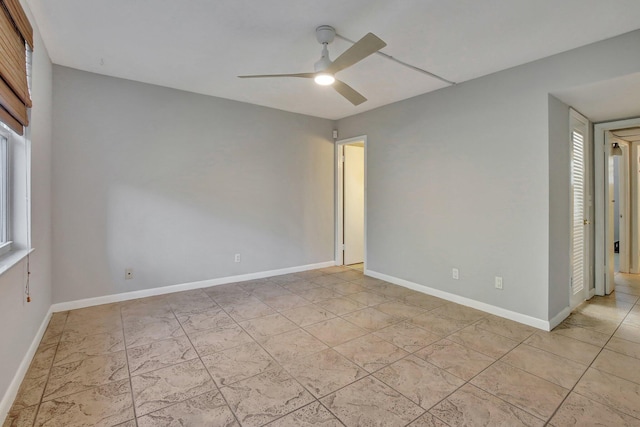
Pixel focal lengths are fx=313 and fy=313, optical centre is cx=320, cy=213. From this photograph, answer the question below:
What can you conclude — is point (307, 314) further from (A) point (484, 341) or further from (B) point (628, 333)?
(B) point (628, 333)

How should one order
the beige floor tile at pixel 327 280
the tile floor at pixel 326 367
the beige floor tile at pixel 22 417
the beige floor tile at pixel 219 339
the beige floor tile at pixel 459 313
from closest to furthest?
the beige floor tile at pixel 22 417
the tile floor at pixel 326 367
the beige floor tile at pixel 219 339
the beige floor tile at pixel 459 313
the beige floor tile at pixel 327 280

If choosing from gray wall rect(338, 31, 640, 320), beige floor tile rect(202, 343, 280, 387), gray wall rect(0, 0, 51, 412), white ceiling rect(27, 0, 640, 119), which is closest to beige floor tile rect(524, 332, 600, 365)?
gray wall rect(338, 31, 640, 320)

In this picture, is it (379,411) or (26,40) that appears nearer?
(379,411)

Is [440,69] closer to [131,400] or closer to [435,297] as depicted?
[435,297]

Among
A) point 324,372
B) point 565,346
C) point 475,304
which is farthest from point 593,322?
point 324,372

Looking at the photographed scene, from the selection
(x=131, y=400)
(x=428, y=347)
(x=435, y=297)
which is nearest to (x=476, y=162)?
(x=435, y=297)

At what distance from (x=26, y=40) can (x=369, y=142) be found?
3.68 metres

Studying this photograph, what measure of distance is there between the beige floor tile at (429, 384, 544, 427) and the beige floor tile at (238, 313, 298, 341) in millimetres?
1448

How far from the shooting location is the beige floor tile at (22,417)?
5.35 feet

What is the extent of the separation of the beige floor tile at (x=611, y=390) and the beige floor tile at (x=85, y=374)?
2976 millimetres

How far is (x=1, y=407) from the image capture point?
1.63 metres

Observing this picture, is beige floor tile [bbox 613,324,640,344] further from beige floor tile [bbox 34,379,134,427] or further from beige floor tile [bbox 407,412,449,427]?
beige floor tile [bbox 34,379,134,427]

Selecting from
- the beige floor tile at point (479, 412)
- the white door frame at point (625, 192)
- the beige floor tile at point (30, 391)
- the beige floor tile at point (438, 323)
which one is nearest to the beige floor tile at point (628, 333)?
the beige floor tile at point (438, 323)

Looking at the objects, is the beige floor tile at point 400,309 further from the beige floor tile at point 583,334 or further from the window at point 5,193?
the window at point 5,193
